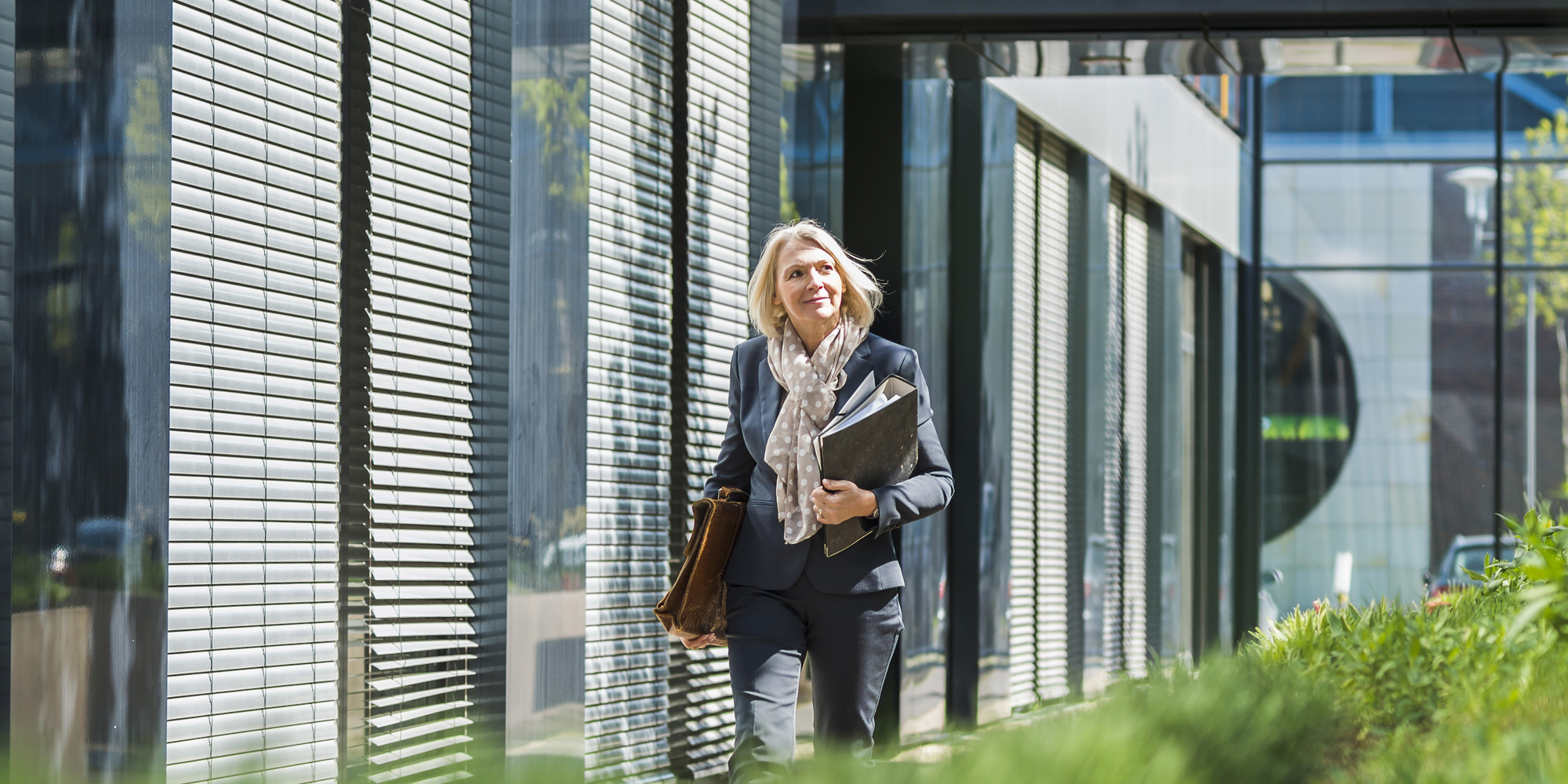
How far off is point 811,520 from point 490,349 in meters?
1.59

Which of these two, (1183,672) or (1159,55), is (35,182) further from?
(1159,55)

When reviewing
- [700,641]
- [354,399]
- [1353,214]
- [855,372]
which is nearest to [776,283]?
[855,372]

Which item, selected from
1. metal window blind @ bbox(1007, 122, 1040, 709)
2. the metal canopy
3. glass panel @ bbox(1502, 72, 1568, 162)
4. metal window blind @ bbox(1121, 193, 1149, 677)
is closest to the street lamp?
glass panel @ bbox(1502, 72, 1568, 162)

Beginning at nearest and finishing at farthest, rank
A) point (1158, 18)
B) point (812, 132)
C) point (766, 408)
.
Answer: point (766, 408)
point (1158, 18)
point (812, 132)

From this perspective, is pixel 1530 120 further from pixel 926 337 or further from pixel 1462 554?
pixel 926 337

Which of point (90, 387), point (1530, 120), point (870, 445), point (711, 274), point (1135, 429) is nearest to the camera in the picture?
point (90, 387)

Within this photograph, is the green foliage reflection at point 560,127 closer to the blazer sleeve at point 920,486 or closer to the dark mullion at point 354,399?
the dark mullion at point 354,399

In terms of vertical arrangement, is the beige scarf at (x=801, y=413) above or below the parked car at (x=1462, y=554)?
above

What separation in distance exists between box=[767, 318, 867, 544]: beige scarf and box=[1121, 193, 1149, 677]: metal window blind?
8268 millimetres

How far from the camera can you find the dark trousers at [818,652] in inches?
127

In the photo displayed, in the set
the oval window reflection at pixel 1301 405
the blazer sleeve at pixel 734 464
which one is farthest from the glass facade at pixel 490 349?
the oval window reflection at pixel 1301 405

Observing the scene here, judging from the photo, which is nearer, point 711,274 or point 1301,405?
point 711,274

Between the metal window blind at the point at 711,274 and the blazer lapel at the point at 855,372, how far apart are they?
2.34 metres

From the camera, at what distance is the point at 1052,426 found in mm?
9789
